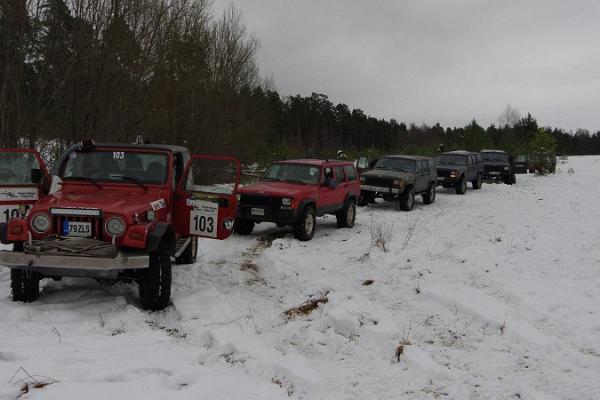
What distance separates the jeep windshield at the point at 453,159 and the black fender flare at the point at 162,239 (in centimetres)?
1930

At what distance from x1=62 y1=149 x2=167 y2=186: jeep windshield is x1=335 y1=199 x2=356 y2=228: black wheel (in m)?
6.73

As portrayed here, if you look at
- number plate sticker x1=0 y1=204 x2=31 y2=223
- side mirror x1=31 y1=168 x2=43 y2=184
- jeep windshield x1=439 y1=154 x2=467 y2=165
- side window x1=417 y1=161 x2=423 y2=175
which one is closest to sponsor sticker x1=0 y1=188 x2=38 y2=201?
number plate sticker x1=0 y1=204 x2=31 y2=223

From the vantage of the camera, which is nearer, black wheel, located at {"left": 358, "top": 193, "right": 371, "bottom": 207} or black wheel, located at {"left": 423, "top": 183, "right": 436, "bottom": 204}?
black wheel, located at {"left": 358, "top": 193, "right": 371, "bottom": 207}

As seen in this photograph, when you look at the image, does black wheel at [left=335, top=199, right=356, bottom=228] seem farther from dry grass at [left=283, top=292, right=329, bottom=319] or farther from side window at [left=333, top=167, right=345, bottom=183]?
dry grass at [left=283, top=292, right=329, bottom=319]

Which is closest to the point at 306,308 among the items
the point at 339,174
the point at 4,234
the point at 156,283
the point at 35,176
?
the point at 156,283

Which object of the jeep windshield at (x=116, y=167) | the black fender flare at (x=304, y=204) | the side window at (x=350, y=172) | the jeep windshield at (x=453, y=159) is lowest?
the black fender flare at (x=304, y=204)

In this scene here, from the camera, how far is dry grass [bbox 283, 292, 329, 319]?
613 centimetres

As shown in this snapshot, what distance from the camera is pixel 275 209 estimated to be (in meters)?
10.7

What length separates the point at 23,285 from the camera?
5.81 metres

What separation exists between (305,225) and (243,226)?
150cm

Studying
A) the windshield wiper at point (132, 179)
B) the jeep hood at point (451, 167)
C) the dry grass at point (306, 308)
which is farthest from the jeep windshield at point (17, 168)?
the jeep hood at point (451, 167)

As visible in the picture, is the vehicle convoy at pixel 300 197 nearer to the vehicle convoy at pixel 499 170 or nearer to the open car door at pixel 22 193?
the open car door at pixel 22 193

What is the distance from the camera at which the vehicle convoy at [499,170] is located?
2855 centimetres

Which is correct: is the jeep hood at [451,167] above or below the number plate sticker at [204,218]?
above
